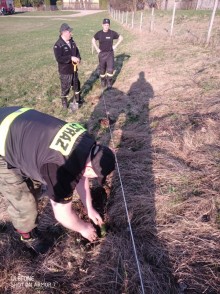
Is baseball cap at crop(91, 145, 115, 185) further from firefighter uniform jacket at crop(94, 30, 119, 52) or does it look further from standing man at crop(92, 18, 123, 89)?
firefighter uniform jacket at crop(94, 30, 119, 52)

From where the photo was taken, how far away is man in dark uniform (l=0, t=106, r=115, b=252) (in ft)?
5.84

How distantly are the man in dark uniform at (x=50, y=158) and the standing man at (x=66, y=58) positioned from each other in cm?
391

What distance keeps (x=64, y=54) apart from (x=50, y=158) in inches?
178

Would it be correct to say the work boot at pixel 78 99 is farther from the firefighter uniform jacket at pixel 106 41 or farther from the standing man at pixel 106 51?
the firefighter uniform jacket at pixel 106 41

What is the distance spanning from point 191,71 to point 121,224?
5383 mm

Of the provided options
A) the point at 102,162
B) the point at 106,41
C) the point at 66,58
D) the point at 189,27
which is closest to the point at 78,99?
the point at 66,58

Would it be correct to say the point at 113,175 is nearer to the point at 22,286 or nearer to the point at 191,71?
the point at 22,286

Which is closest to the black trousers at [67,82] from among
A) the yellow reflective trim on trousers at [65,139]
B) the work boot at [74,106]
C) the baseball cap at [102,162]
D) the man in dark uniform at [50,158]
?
the work boot at [74,106]

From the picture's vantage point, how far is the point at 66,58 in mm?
5730

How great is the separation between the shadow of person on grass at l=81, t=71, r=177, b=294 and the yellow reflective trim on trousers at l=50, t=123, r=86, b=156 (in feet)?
3.52

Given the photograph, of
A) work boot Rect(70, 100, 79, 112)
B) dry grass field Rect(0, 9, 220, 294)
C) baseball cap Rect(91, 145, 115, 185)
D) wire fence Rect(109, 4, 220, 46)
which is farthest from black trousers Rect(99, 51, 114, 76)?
baseball cap Rect(91, 145, 115, 185)

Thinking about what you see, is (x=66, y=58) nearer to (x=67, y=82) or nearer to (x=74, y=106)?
(x=67, y=82)

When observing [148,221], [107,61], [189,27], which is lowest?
[189,27]

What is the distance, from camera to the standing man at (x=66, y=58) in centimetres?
560
